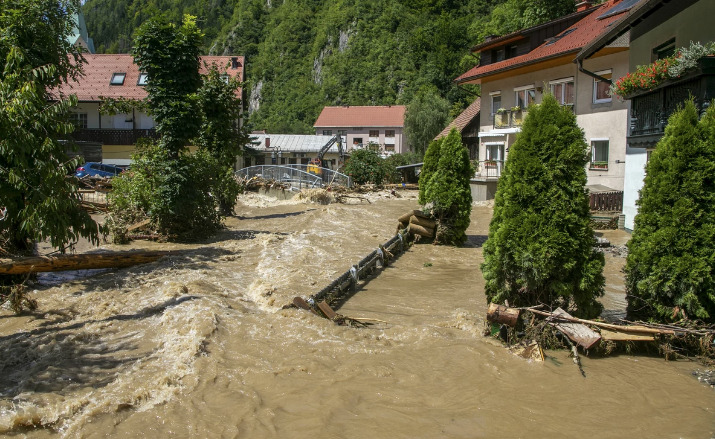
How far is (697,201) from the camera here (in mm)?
6984

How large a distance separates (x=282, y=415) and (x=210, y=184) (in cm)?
1266

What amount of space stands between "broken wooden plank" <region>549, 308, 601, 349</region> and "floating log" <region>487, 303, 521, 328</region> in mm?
424

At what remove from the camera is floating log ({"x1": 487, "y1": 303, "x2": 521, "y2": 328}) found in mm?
7062

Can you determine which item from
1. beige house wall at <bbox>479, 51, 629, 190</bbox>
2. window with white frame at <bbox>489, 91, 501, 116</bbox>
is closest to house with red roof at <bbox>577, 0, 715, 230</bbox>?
beige house wall at <bbox>479, 51, 629, 190</bbox>

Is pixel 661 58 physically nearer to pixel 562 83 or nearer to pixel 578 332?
pixel 578 332

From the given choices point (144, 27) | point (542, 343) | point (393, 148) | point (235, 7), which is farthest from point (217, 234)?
point (235, 7)

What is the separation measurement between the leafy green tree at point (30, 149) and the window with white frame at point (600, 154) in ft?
66.6

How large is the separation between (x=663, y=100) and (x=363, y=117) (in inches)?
2603

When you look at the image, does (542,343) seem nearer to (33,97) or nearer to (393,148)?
(33,97)

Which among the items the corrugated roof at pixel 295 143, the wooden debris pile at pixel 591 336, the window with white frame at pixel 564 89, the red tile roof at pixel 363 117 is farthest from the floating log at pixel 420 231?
the red tile roof at pixel 363 117

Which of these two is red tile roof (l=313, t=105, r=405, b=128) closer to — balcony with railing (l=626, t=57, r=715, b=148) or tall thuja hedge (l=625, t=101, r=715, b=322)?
balcony with railing (l=626, t=57, r=715, b=148)

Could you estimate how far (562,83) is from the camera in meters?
27.8

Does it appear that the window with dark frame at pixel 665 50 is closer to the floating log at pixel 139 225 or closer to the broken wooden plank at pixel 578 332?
the broken wooden plank at pixel 578 332

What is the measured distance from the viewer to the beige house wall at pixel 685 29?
1274cm
